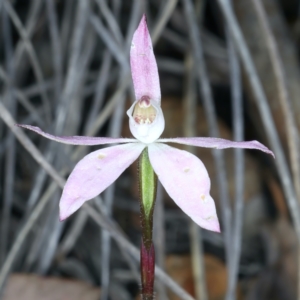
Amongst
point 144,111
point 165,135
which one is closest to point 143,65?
point 144,111

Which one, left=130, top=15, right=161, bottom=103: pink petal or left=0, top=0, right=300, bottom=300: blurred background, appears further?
left=0, top=0, right=300, bottom=300: blurred background

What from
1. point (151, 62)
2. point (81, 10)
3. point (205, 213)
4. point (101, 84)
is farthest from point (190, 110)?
point (205, 213)

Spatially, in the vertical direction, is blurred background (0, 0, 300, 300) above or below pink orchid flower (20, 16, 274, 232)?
above

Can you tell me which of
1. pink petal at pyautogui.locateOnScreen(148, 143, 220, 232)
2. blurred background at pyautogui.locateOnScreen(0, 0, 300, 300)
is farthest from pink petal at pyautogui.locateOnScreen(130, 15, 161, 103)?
blurred background at pyautogui.locateOnScreen(0, 0, 300, 300)

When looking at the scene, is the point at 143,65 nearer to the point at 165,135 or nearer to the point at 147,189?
the point at 147,189

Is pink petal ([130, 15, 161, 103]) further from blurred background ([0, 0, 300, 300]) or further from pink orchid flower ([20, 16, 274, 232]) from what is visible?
blurred background ([0, 0, 300, 300])

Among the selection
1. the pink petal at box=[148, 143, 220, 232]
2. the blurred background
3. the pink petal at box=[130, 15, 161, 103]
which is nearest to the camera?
the pink petal at box=[148, 143, 220, 232]

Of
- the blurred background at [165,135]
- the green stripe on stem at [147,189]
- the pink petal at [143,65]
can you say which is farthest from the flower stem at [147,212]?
the blurred background at [165,135]
